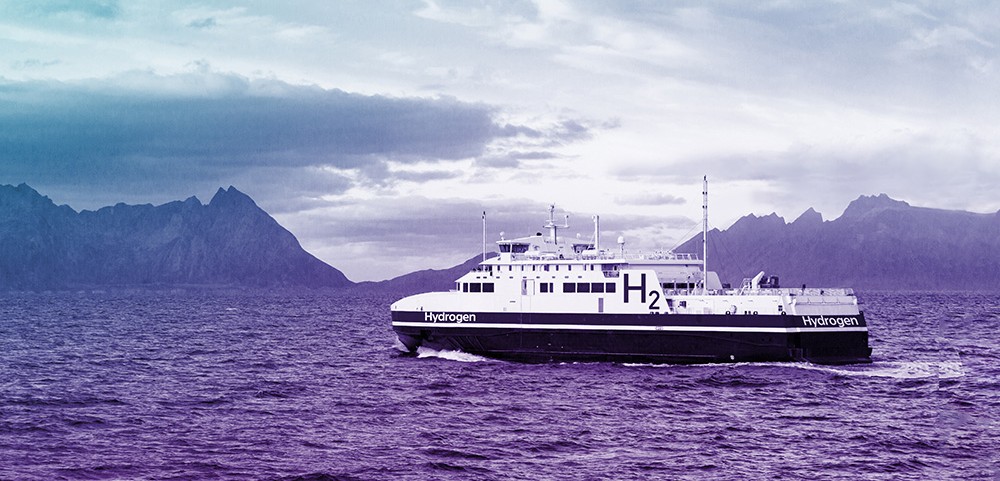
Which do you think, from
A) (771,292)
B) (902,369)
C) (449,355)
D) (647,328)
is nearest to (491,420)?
(647,328)

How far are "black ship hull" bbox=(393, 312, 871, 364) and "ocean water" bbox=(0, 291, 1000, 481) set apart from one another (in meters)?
0.94

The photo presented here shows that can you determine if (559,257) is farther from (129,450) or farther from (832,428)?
(129,450)

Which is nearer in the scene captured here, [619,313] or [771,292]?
[771,292]

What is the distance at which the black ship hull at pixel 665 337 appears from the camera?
154 ft

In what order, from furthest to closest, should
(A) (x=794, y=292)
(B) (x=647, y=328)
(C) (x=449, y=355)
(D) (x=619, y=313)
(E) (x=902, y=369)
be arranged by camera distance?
(C) (x=449, y=355) → (E) (x=902, y=369) → (D) (x=619, y=313) → (B) (x=647, y=328) → (A) (x=794, y=292)

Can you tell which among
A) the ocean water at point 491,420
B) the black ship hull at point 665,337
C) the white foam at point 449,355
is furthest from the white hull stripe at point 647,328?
the ocean water at point 491,420

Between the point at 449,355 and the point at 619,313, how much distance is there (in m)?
10.2

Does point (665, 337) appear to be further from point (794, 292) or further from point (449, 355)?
point (449, 355)

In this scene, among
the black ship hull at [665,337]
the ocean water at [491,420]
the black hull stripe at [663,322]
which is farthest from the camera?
the black ship hull at [665,337]

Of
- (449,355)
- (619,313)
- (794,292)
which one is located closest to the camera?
(794,292)

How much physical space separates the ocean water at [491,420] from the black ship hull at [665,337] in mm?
942

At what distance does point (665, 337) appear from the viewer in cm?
4834

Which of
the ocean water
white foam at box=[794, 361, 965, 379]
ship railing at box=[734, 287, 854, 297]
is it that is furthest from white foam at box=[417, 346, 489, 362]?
white foam at box=[794, 361, 965, 379]

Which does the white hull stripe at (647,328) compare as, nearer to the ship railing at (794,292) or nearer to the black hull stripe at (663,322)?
the black hull stripe at (663,322)
